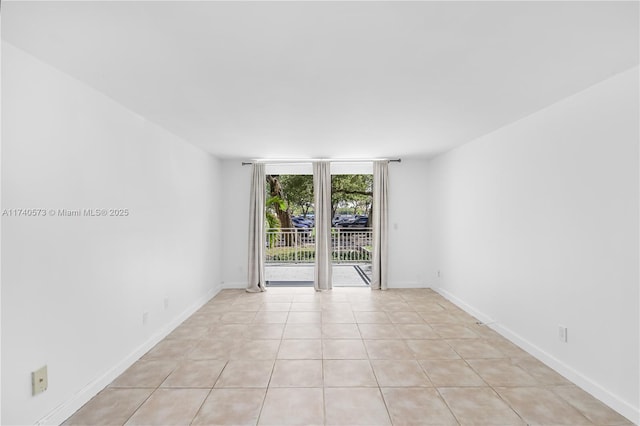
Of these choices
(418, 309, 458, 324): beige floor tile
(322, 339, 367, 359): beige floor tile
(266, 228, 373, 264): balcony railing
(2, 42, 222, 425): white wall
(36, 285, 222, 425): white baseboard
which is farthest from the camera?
(266, 228, 373, 264): balcony railing

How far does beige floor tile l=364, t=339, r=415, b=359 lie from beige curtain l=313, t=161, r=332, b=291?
2.23m

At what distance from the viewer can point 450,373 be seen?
268 cm

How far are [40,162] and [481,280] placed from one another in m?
4.43

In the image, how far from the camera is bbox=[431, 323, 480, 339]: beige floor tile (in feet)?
11.4

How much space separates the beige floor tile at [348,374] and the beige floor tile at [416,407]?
7.4 inches

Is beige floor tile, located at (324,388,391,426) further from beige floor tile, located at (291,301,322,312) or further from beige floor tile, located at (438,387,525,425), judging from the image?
beige floor tile, located at (291,301,322,312)

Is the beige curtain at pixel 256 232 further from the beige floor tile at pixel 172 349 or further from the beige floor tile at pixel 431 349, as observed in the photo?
the beige floor tile at pixel 431 349

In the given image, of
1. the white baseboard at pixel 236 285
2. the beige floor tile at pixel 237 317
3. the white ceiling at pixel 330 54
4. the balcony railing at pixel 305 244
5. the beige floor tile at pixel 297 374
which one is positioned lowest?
the beige floor tile at pixel 297 374

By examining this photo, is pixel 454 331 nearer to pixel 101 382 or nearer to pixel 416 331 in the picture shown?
pixel 416 331

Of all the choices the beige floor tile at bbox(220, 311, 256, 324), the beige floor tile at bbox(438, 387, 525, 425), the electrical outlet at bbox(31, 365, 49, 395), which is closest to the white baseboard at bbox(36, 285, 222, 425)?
the electrical outlet at bbox(31, 365, 49, 395)

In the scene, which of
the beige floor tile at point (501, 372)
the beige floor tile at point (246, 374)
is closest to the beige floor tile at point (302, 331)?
the beige floor tile at point (246, 374)

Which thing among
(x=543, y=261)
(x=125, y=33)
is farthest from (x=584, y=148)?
(x=125, y=33)

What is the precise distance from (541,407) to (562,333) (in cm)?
74

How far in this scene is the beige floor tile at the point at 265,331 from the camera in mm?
3502
